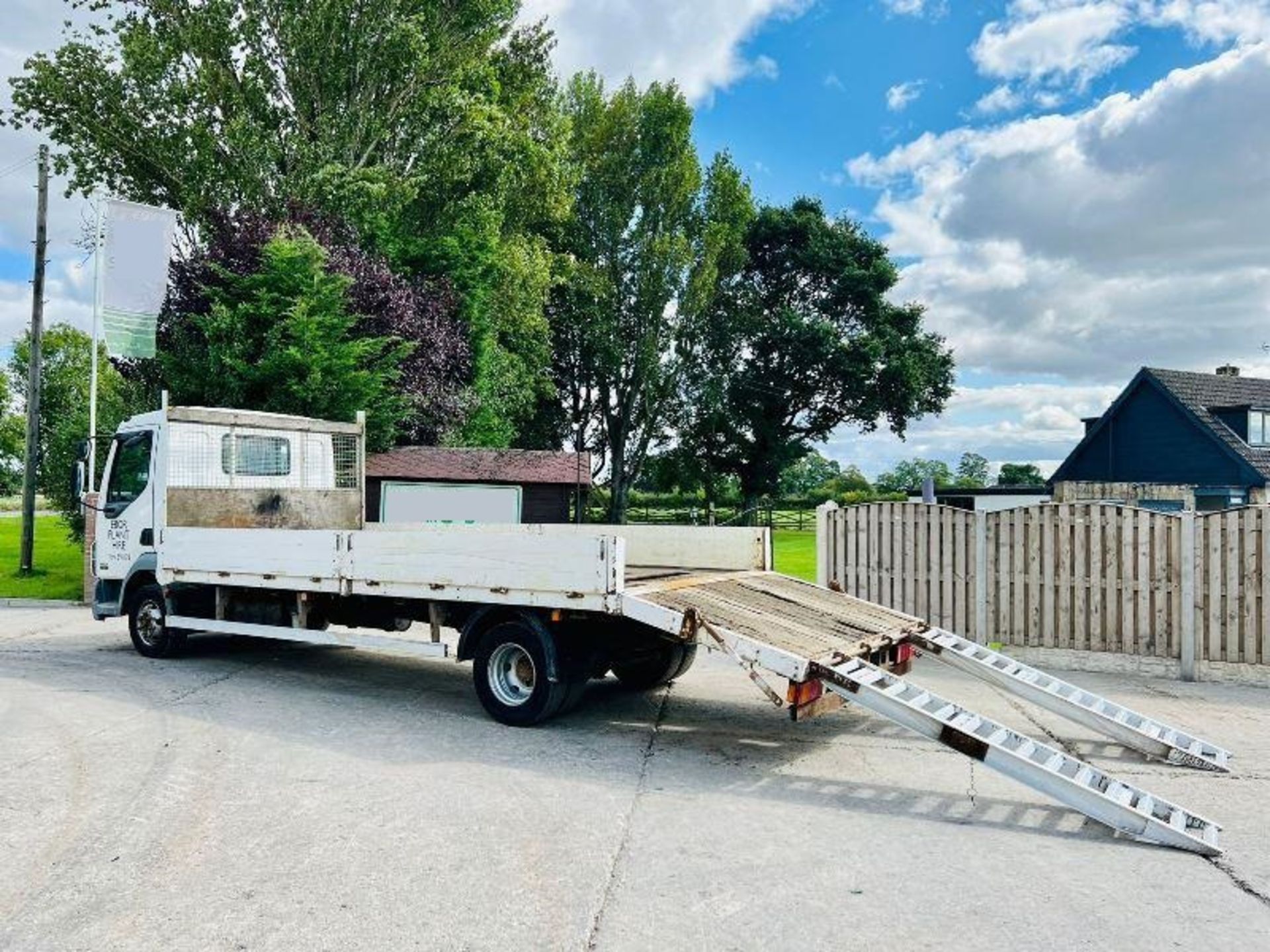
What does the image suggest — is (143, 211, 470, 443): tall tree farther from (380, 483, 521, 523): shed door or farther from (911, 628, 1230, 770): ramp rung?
(911, 628, 1230, 770): ramp rung

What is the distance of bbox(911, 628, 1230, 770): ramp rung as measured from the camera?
6.64m

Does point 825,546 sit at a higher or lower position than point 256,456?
lower

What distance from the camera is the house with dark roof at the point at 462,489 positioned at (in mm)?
20016

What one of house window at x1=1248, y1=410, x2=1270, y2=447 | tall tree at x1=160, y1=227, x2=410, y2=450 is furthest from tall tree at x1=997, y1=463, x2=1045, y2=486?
tall tree at x1=160, y1=227, x2=410, y2=450

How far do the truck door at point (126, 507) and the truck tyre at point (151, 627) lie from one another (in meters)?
0.37

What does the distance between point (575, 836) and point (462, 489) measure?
50.9 ft

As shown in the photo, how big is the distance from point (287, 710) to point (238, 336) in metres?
13.1

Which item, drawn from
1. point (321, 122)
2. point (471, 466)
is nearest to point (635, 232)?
point (321, 122)

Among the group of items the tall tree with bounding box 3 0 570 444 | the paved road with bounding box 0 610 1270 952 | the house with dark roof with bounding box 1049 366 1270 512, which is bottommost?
the paved road with bounding box 0 610 1270 952

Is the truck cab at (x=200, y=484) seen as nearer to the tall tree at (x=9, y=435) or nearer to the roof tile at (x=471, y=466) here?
the roof tile at (x=471, y=466)

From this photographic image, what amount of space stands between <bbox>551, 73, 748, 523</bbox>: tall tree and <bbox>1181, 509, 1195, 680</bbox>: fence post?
27.2m

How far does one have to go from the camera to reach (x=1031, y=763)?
5.36 m

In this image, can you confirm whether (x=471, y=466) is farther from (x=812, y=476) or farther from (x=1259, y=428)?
(x=812, y=476)


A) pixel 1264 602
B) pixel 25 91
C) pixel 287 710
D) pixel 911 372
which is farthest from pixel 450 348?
pixel 911 372
